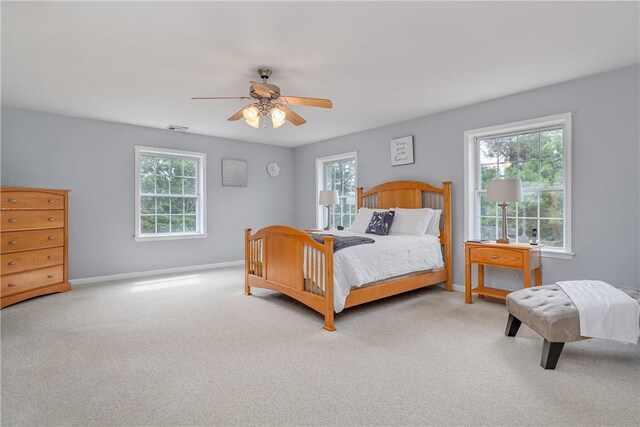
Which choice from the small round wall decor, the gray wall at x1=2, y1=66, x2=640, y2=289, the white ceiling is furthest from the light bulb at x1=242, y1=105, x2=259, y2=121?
the small round wall decor

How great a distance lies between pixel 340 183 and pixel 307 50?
359cm

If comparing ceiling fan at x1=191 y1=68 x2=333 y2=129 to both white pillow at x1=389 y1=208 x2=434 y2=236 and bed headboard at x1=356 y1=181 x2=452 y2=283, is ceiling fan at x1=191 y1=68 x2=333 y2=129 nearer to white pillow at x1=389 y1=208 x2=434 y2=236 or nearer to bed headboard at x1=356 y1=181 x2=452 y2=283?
white pillow at x1=389 y1=208 x2=434 y2=236

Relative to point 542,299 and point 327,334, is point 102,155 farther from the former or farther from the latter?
point 542,299

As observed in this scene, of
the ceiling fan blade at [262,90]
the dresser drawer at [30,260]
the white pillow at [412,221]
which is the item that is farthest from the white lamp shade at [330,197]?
the dresser drawer at [30,260]

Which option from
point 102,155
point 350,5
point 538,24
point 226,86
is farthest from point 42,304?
point 538,24

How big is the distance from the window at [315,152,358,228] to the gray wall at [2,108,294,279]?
1.36m

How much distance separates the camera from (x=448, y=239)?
4.37 metres

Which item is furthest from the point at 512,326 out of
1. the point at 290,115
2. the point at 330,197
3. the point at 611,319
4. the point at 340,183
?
the point at 340,183

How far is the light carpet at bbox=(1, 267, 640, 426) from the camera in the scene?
1.77 metres

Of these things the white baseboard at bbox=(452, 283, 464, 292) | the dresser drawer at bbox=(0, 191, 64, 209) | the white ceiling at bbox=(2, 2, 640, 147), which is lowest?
the white baseboard at bbox=(452, 283, 464, 292)

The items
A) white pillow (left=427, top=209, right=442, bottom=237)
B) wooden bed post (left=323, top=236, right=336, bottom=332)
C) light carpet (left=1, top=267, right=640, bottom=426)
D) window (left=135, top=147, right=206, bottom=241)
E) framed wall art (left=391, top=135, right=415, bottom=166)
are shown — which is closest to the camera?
light carpet (left=1, top=267, right=640, bottom=426)

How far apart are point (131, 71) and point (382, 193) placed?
137 inches

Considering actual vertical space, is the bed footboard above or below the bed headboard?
below

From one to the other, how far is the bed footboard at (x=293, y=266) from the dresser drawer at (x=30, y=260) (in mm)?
2319
